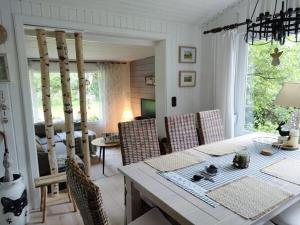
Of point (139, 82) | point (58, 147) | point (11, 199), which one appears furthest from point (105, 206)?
point (139, 82)

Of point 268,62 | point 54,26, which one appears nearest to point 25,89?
point 54,26

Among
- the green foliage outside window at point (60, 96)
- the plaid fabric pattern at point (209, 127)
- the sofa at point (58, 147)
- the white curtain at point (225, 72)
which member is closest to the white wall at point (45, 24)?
the sofa at point (58, 147)

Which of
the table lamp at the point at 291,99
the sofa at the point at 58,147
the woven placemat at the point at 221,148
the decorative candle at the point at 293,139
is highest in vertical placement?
the table lamp at the point at 291,99

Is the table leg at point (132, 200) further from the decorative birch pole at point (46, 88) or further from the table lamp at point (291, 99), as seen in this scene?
the table lamp at point (291, 99)

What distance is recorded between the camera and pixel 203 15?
120 inches

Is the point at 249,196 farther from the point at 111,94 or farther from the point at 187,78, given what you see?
the point at 111,94

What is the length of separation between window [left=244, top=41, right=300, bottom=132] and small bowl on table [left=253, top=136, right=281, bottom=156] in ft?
2.07

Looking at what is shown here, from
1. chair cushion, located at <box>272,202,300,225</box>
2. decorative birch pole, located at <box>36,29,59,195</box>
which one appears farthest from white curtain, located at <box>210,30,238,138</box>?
decorative birch pole, located at <box>36,29,59,195</box>

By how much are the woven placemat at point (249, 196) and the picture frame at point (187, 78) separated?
2108mm

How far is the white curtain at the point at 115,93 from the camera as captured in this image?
5758mm

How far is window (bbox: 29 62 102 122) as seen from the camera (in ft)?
16.2

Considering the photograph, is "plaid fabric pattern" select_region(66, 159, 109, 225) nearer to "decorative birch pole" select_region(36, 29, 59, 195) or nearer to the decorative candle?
"decorative birch pole" select_region(36, 29, 59, 195)

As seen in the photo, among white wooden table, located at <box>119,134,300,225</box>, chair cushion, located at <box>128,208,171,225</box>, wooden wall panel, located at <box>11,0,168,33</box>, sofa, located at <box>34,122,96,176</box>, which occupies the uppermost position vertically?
wooden wall panel, located at <box>11,0,168,33</box>

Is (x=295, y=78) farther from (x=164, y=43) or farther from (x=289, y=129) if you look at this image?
(x=164, y=43)
